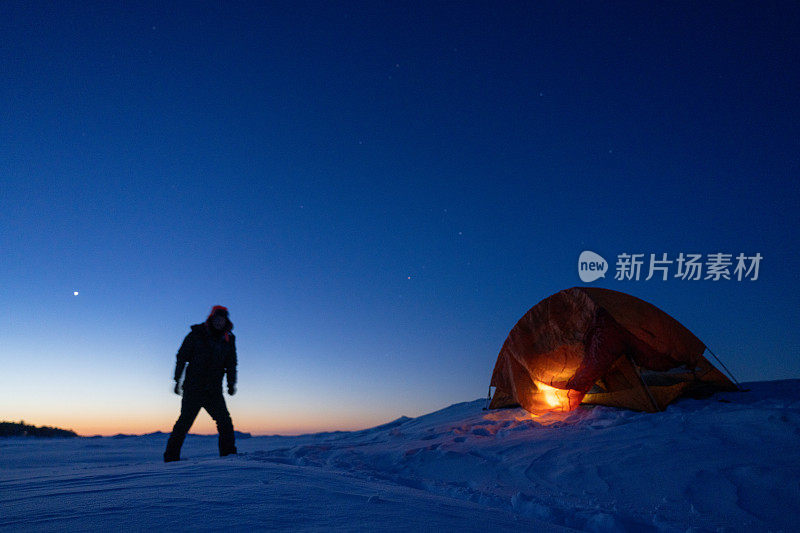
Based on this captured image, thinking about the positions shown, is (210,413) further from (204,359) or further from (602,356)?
(602,356)

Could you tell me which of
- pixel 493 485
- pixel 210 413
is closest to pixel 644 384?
pixel 493 485

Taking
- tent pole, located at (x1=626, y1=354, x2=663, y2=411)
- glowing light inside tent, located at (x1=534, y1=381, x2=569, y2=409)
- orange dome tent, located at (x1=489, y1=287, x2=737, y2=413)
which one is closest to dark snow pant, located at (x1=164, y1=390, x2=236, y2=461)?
orange dome tent, located at (x1=489, y1=287, x2=737, y2=413)

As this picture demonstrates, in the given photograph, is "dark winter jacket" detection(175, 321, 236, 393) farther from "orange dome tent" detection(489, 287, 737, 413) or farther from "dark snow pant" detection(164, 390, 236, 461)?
"orange dome tent" detection(489, 287, 737, 413)

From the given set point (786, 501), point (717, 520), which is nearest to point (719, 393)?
point (786, 501)

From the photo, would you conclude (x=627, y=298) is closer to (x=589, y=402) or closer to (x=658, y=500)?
(x=589, y=402)

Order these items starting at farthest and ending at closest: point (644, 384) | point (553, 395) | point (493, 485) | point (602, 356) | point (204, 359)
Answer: point (553, 395)
point (602, 356)
point (644, 384)
point (204, 359)
point (493, 485)

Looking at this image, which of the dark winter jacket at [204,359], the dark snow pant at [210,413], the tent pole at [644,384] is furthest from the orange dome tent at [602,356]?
the dark winter jacket at [204,359]

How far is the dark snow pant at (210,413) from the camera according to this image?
4.90 metres

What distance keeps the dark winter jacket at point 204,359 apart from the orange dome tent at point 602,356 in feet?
16.3

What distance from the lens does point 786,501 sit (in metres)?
2.74

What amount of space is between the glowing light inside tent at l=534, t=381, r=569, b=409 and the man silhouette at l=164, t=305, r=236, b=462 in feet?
16.4

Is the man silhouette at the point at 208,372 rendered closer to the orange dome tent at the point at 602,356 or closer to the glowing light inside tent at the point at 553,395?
the orange dome tent at the point at 602,356

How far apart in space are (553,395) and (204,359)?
18.2 ft

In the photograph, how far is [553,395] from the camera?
22.9 feet
